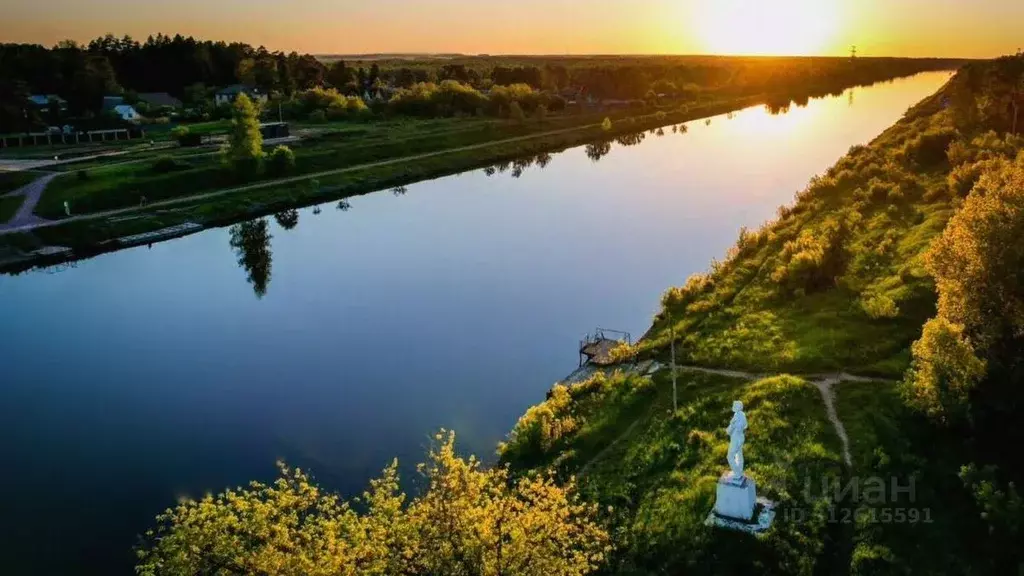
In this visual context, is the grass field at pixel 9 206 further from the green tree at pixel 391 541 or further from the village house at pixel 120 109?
the green tree at pixel 391 541

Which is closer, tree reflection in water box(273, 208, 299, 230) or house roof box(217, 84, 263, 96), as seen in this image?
tree reflection in water box(273, 208, 299, 230)

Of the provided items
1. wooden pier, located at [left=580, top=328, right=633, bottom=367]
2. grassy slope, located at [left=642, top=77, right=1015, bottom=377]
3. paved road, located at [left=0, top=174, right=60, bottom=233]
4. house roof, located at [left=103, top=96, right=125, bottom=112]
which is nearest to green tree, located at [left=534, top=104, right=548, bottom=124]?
house roof, located at [left=103, top=96, right=125, bottom=112]

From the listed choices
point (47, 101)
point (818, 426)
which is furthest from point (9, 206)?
point (818, 426)

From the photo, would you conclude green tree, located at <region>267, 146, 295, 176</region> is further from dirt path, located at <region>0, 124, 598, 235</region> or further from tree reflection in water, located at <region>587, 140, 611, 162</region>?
tree reflection in water, located at <region>587, 140, 611, 162</region>

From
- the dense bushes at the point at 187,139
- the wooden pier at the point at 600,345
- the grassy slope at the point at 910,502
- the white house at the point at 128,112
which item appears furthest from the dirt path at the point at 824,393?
the white house at the point at 128,112

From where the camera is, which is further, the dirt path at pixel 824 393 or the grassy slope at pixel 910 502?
the dirt path at pixel 824 393

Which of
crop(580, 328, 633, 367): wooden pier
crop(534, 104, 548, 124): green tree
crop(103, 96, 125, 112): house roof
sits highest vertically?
crop(103, 96, 125, 112): house roof
